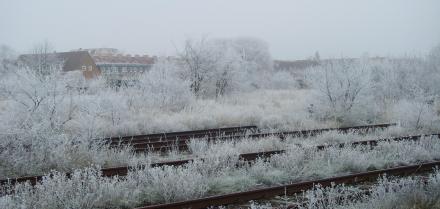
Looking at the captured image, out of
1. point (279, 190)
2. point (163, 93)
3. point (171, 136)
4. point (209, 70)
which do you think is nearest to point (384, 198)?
point (279, 190)

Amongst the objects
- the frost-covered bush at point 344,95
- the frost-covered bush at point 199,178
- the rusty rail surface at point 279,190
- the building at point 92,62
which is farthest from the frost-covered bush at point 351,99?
the building at point 92,62

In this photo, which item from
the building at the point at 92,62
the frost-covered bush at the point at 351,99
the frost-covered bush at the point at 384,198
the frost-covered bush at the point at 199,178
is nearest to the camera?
the frost-covered bush at the point at 384,198

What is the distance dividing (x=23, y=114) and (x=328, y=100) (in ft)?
49.7

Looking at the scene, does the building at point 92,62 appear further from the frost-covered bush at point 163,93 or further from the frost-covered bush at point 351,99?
the frost-covered bush at point 351,99

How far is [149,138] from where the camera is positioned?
1394cm

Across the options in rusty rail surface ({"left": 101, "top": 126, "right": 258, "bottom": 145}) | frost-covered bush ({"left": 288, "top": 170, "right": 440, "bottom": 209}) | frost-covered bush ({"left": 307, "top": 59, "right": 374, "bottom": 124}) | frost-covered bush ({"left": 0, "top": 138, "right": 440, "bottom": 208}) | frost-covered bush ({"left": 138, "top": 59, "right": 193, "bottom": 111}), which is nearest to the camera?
frost-covered bush ({"left": 288, "top": 170, "right": 440, "bottom": 209})

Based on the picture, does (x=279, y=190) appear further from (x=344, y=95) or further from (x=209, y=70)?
(x=209, y=70)

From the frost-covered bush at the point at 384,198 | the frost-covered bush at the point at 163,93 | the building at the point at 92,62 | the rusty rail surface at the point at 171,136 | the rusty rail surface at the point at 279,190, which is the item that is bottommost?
the rusty rail surface at the point at 171,136

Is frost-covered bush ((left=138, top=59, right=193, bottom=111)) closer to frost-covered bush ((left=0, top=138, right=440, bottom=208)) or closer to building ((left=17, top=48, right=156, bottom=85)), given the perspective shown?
frost-covered bush ((left=0, top=138, right=440, bottom=208))

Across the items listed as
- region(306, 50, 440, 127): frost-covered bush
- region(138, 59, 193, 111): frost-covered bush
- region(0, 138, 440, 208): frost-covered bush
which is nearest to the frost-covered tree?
region(138, 59, 193, 111): frost-covered bush

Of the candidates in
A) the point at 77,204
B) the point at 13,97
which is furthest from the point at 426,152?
the point at 13,97

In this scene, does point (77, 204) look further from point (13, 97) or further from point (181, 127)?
point (181, 127)

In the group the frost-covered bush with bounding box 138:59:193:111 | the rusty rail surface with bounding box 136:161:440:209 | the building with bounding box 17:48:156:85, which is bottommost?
the rusty rail surface with bounding box 136:161:440:209

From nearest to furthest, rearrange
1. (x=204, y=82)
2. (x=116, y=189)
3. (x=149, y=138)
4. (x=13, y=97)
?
(x=116, y=189), (x=13, y=97), (x=149, y=138), (x=204, y=82)
